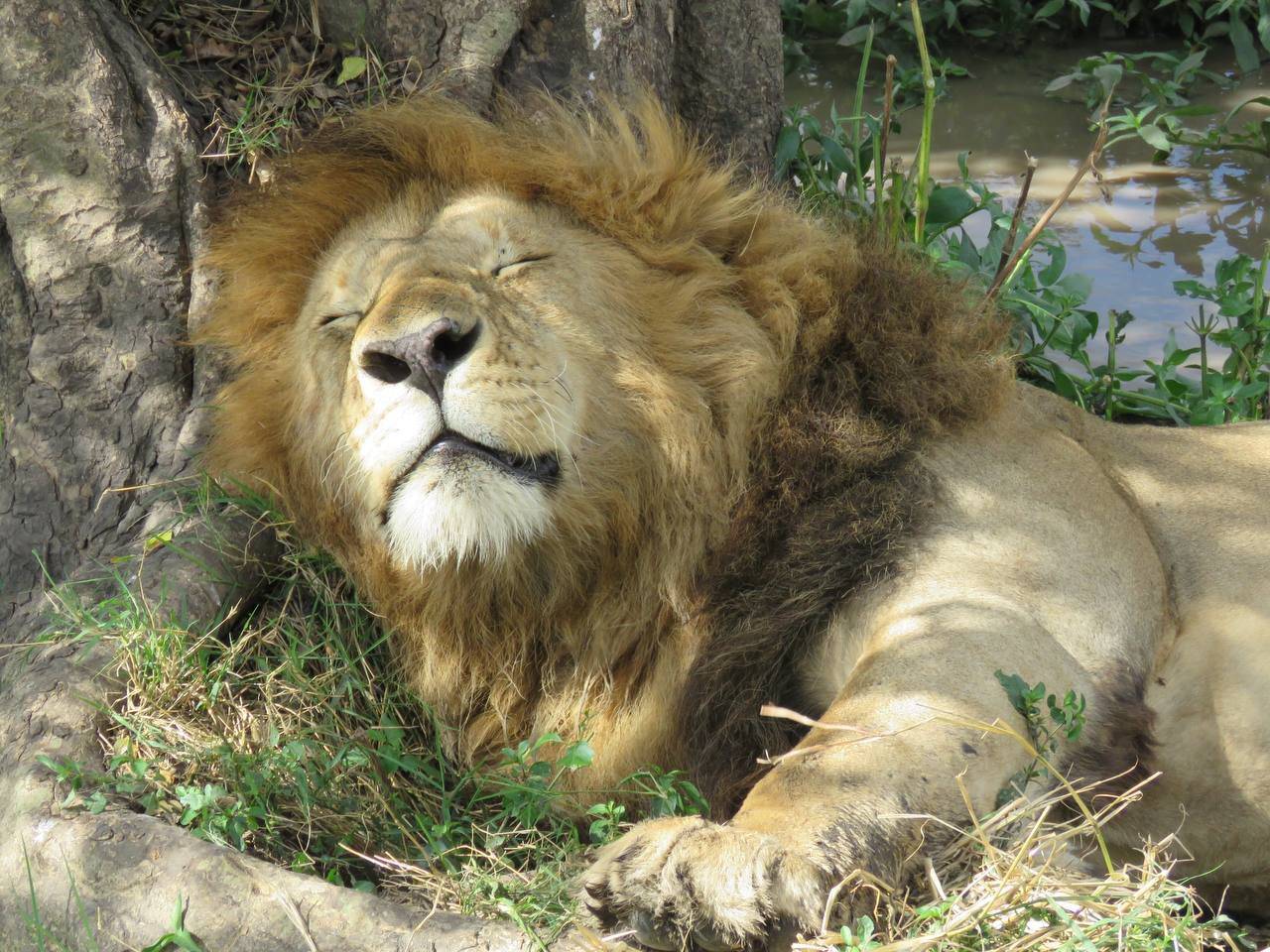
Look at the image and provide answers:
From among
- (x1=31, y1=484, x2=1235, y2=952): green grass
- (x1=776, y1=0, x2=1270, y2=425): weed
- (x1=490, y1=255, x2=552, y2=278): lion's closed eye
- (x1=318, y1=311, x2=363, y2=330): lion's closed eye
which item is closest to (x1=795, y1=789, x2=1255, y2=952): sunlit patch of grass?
(x1=31, y1=484, x2=1235, y2=952): green grass

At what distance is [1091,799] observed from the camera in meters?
2.60

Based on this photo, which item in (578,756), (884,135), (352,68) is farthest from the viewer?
(884,135)

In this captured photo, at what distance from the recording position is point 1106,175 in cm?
643

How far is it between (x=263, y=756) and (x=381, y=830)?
0.98 feet

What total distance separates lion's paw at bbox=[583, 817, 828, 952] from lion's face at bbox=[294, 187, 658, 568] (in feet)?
2.51

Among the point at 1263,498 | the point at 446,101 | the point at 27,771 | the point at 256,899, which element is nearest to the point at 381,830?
the point at 256,899

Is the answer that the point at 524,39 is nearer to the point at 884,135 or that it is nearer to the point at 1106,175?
the point at 884,135

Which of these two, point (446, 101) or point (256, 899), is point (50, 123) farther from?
point (256, 899)

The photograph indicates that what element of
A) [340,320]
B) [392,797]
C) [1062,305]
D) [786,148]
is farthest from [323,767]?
[1062,305]

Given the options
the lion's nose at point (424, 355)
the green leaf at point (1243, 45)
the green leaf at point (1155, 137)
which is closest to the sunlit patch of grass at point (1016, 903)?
the lion's nose at point (424, 355)

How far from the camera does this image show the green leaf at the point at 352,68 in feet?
12.5

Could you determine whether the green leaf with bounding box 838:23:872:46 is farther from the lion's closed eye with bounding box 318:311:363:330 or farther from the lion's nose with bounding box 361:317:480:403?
the lion's nose with bounding box 361:317:480:403

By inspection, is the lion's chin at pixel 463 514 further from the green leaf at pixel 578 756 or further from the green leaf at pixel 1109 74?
the green leaf at pixel 1109 74

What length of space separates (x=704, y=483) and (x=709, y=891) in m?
1.03
